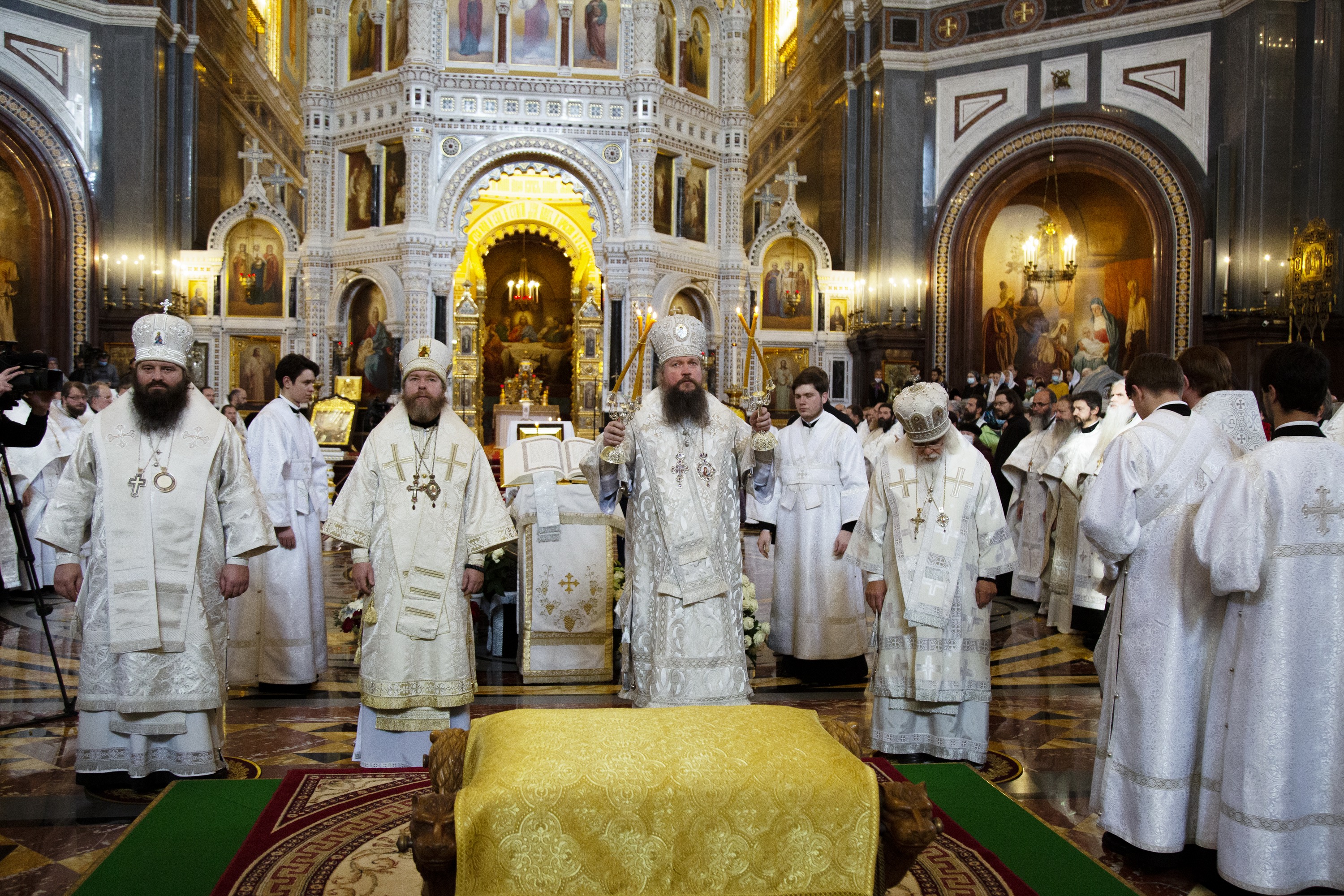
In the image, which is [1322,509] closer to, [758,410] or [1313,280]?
[758,410]

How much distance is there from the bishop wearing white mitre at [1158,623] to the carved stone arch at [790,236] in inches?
634

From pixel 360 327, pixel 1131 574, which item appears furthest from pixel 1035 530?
pixel 360 327

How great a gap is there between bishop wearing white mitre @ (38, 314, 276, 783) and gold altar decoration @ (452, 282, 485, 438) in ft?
44.2

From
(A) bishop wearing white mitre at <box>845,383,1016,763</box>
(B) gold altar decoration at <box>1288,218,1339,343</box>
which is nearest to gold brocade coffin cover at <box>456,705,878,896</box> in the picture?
(A) bishop wearing white mitre at <box>845,383,1016,763</box>

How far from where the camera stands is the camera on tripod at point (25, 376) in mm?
5137

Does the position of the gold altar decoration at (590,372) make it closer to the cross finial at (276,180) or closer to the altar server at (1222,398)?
the cross finial at (276,180)

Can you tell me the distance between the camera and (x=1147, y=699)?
3830 millimetres

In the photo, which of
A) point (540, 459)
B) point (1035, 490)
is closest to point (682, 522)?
point (540, 459)

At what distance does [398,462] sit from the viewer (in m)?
4.89

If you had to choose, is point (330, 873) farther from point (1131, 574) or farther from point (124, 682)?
point (1131, 574)

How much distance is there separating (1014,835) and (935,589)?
120cm

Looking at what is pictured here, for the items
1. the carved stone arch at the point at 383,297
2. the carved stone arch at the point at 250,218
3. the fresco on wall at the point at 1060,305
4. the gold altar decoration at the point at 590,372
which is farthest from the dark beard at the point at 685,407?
the carved stone arch at the point at 250,218

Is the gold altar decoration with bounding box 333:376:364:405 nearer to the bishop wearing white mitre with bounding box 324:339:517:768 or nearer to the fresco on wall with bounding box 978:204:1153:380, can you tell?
the fresco on wall with bounding box 978:204:1153:380

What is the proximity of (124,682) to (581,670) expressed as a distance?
2.85 metres
